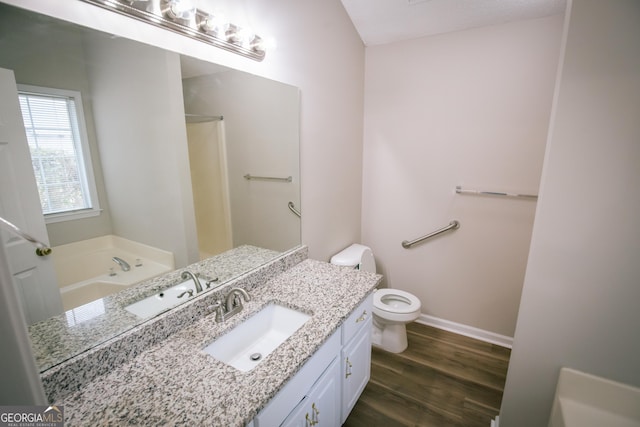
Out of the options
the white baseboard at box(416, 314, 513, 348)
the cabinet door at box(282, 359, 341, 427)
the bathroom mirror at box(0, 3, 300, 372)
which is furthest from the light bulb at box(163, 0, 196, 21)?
the white baseboard at box(416, 314, 513, 348)

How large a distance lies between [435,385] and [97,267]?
2.13 metres

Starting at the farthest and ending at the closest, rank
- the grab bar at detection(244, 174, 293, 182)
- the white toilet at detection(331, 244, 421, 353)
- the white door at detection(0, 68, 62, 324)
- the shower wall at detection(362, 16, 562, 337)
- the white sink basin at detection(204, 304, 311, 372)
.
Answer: the white toilet at detection(331, 244, 421, 353), the shower wall at detection(362, 16, 562, 337), the grab bar at detection(244, 174, 293, 182), the white sink basin at detection(204, 304, 311, 372), the white door at detection(0, 68, 62, 324)

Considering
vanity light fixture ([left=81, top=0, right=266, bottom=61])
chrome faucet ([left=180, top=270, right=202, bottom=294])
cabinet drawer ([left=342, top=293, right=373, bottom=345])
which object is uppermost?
vanity light fixture ([left=81, top=0, right=266, bottom=61])

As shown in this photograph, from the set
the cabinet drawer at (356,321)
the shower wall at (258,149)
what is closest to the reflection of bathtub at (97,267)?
the shower wall at (258,149)

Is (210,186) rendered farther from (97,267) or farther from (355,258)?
(355,258)

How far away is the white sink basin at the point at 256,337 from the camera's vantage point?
4.06ft

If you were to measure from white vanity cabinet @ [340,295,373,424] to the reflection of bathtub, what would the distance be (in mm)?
957

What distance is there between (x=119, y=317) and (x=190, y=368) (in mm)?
335

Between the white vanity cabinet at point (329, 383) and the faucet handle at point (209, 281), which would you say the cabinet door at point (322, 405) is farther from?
the faucet handle at point (209, 281)

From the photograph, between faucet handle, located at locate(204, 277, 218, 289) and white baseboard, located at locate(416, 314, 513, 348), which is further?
white baseboard, located at locate(416, 314, 513, 348)

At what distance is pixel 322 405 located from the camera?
132 cm

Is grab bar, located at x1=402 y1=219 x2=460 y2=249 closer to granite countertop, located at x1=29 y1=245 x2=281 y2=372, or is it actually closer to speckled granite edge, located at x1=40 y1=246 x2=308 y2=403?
speckled granite edge, located at x1=40 y1=246 x2=308 y2=403

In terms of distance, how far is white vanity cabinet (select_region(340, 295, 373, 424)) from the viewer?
1.50 m

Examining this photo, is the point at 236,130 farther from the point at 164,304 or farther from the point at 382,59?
the point at 382,59
